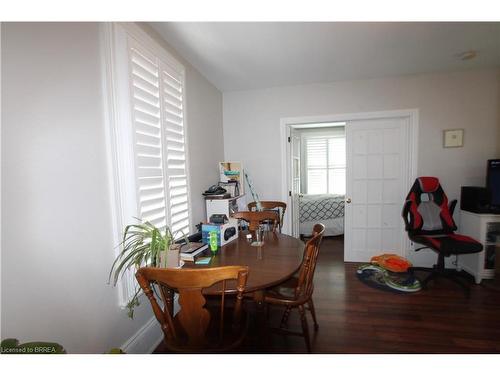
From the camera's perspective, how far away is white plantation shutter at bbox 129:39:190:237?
1597 millimetres

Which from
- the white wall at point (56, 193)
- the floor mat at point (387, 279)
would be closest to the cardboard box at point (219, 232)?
the white wall at point (56, 193)

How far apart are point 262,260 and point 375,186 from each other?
235cm

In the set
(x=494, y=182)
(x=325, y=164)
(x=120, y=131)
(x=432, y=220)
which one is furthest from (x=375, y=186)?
(x=120, y=131)

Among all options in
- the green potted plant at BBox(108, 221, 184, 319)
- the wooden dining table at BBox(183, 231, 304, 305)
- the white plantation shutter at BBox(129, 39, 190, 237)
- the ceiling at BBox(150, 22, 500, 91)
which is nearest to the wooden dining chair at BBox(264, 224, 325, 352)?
the wooden dining table at BBox(183, 231, 304, 305)

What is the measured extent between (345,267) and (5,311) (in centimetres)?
316

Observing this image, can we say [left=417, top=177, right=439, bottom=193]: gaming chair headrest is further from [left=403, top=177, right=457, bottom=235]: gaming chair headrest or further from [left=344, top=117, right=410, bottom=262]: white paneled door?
[left=344, top=117, right=410, bottom=262]: white paneled door

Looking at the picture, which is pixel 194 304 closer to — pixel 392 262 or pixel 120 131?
pixel 120 131

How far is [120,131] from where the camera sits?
1457mm

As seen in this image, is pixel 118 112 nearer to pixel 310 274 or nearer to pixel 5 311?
pixel 5 311

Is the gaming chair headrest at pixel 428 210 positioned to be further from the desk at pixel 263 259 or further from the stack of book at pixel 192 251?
the stack of book at pixel 192 251

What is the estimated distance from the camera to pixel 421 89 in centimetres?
284

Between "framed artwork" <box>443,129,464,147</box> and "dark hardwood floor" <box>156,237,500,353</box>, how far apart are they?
1608 mm

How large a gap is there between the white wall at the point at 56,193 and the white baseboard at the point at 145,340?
0.23 feet

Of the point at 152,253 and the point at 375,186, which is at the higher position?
the point at 375,186
